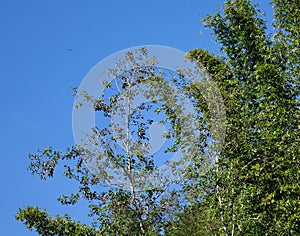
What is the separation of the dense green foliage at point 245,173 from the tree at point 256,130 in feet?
0.07

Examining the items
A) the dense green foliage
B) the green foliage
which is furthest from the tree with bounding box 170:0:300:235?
the green foliage

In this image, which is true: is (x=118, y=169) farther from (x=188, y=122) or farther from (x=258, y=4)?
(x=258, y=4)

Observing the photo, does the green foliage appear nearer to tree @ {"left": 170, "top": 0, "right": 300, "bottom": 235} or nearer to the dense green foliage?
the dense green foliage

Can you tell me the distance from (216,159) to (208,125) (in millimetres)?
903

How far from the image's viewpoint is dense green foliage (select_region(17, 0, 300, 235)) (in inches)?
443

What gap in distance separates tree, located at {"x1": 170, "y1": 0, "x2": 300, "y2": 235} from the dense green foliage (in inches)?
0.8

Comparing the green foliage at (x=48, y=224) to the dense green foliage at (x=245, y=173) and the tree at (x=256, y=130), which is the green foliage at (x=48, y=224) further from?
the tree at (x=256, y=130)

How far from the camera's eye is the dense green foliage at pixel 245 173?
11258 mm

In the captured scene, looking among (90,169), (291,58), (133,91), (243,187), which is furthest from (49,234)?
(291,58)

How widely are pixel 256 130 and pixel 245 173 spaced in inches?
40.1

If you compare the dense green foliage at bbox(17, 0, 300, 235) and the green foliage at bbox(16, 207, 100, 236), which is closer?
the dense green foliage at bbox(17, 0, 300, 235)

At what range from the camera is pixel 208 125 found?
42.0 ft

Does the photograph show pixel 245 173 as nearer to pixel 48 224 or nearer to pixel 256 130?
pixel 256 130

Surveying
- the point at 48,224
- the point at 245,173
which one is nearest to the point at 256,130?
the point at 245,173
